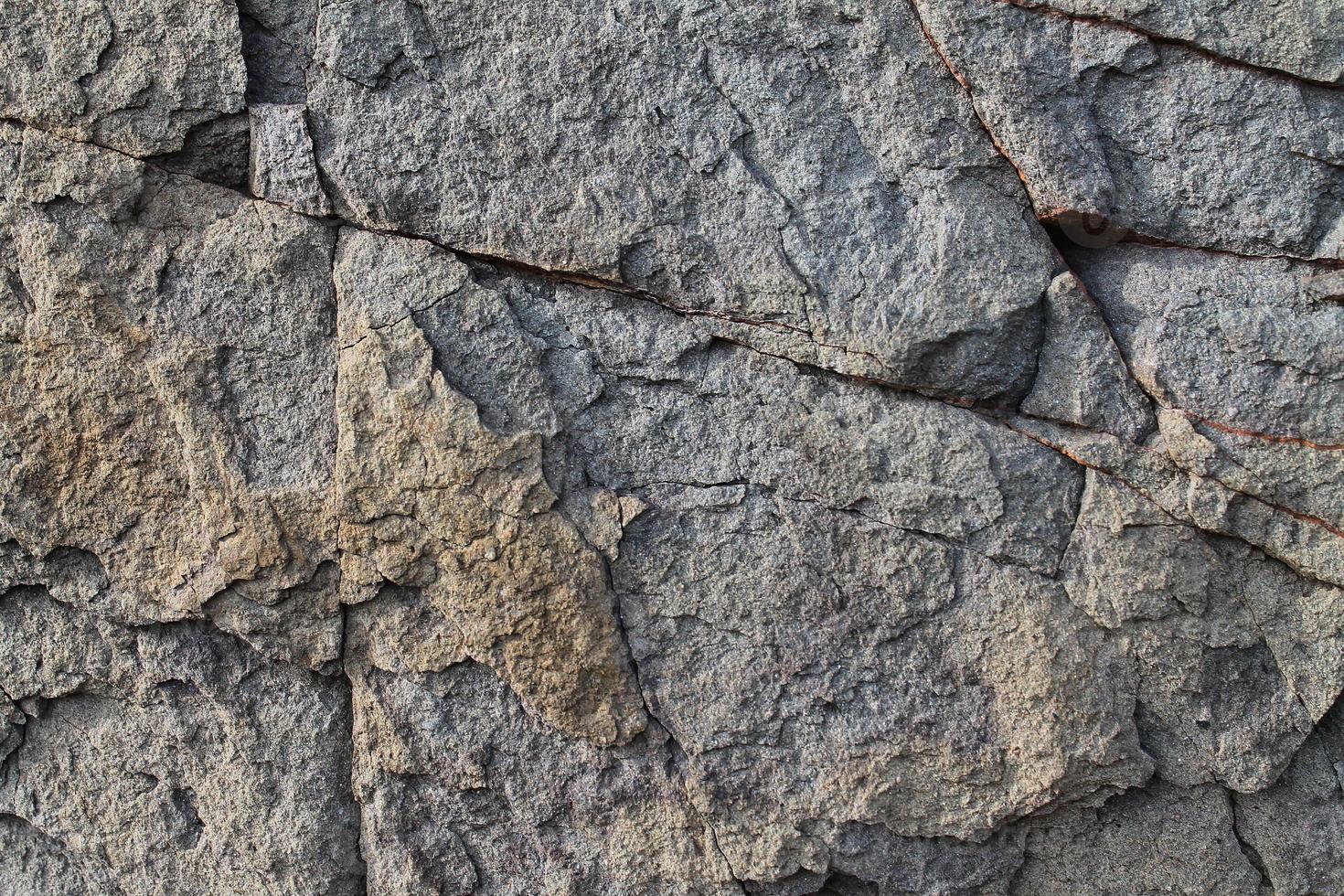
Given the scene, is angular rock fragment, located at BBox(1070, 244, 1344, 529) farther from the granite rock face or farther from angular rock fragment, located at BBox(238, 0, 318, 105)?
angular rock fragment, located at BBox(238, 0, 318, 105)

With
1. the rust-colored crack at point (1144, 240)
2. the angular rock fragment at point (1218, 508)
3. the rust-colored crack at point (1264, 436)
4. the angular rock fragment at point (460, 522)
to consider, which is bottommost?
the angular rock fragment at point (460, 522)

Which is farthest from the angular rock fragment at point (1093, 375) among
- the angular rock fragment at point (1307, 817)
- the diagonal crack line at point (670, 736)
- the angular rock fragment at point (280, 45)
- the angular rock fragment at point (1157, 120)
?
the angular rock fragment at point (280, 45)

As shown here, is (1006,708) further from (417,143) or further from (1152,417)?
(417,143)

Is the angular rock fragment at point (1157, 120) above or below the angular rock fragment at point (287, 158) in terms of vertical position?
above

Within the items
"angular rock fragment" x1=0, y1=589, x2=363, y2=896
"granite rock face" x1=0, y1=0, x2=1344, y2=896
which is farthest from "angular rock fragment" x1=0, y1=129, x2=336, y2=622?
"angular rock fragment" x1=0, y1=589, x2=363, y2=896

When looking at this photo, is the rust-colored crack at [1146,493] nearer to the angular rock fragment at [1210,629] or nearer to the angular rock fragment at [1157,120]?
the angular rock fragment at [1210,629]

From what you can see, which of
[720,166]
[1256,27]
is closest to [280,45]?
[720,166]

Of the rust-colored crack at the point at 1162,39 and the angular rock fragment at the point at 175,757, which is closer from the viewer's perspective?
the rust-colored crack at the point at 1162,39
